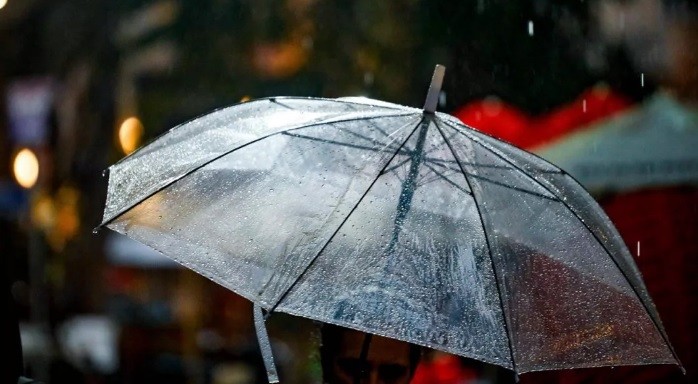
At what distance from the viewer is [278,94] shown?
13.2m

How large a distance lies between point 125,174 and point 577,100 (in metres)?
4.59

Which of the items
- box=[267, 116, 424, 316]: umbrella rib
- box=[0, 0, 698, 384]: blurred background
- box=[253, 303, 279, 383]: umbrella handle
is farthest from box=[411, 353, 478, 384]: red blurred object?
box=[253, 303, 279, 383]: umbrella handle

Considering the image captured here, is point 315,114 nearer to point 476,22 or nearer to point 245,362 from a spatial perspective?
point 476,22

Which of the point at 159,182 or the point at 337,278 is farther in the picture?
the point at 159,182

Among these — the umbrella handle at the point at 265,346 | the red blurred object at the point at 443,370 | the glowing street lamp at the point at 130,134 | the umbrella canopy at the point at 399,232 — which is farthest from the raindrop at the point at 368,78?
the umbrella handle at the point at 265,346

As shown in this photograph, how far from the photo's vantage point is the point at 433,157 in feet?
10.6

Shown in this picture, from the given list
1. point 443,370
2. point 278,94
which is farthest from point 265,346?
point 278,94

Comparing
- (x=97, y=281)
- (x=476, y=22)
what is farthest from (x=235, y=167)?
(x=97, y=281)

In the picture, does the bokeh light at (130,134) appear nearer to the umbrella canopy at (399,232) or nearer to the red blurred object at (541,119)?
the red blurred object at (541,119)

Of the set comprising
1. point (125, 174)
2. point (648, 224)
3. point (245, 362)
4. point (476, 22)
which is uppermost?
point (476, 22)

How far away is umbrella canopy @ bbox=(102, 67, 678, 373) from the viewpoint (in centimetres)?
296

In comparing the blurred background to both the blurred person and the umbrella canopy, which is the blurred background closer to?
the blurred person

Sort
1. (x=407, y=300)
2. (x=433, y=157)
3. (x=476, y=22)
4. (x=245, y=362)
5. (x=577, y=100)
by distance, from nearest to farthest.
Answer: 1. (x=407, y=300)
2. (x=433, y=157)
3. (x=577, y=100)
4. (x=476, y=22)
5. (x=245, y=362)

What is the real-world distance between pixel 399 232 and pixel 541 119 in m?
4.63
